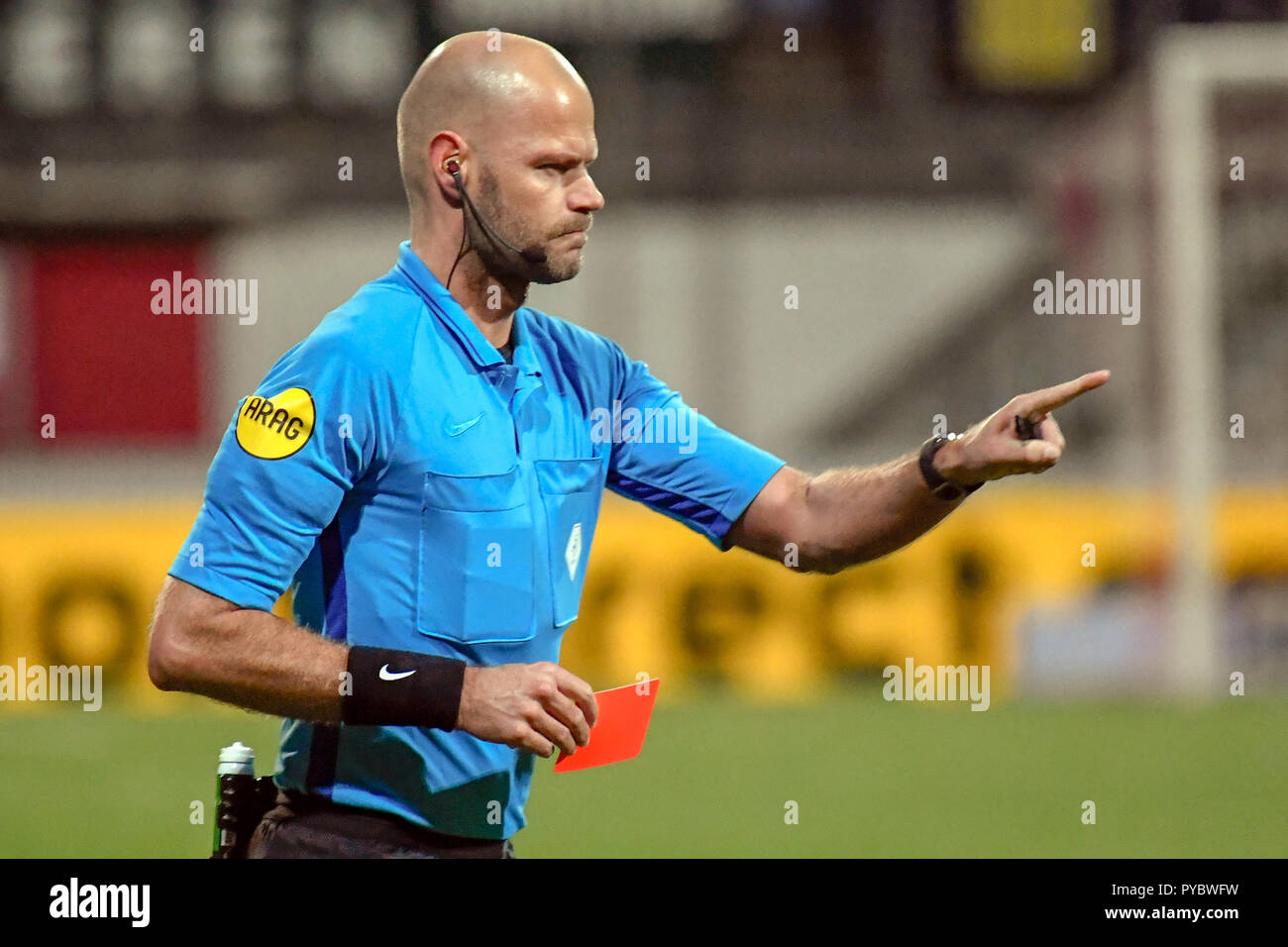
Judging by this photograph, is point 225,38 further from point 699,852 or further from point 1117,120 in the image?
point 699,852

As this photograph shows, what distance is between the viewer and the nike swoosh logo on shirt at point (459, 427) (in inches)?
119

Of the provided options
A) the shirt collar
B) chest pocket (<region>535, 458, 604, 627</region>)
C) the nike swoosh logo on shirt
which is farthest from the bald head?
chest pocket (<region>535, 458, 604, 627</region>)

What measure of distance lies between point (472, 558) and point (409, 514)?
0.13 m

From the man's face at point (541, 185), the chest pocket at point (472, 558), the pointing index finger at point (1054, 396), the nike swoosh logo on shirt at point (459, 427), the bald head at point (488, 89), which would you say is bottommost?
the chest pocket at point (472, 558)

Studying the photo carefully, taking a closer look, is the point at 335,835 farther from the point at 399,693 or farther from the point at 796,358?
the point at 796,358

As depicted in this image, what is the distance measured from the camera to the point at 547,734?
9.17ft

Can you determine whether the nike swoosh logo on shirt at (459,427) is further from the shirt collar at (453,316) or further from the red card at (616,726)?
the red card at (616,726)

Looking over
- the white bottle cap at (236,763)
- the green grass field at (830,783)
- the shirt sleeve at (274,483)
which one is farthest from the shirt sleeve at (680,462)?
the green grass field at (830,783)

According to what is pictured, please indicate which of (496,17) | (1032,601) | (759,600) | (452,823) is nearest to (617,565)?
(759,600)

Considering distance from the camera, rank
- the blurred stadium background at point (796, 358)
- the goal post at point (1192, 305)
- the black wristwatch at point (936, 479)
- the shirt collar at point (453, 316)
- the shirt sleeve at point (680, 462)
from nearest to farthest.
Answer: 1. the shirt collar at point (453, 316)
2. the black wristwatch at point (936, 479)
3. the shirt sleeve at point (680, 462)
4. the blurred stadium background at point (796, 358)
5. the goal post at point (1192, 305)

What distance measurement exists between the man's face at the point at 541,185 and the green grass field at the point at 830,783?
4541mm

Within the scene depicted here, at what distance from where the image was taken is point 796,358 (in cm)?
2109

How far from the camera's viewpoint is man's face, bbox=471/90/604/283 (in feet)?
10.1

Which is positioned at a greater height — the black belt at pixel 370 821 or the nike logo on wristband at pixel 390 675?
the nike logo on wristband at pixel 390 675
